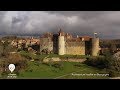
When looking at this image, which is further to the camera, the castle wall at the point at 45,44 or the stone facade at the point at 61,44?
the castle wall at the point at 45,44

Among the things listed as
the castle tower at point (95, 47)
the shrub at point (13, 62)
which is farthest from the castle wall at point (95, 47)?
the shrub at point (13, 62)

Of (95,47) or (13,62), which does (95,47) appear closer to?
(95,47)

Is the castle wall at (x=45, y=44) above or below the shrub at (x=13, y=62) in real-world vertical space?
above

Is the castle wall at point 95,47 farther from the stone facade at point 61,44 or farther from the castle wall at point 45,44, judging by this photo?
the castle wall at point 45,44

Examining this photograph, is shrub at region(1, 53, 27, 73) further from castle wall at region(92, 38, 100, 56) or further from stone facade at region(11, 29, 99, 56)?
castle wall at region(92, 38, 100, 56)

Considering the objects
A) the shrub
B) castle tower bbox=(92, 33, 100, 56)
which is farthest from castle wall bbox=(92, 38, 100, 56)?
the shrub

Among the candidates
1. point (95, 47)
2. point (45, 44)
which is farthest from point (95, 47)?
point (45, 44)

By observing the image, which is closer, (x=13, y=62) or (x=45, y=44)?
(x=13, y=62)
